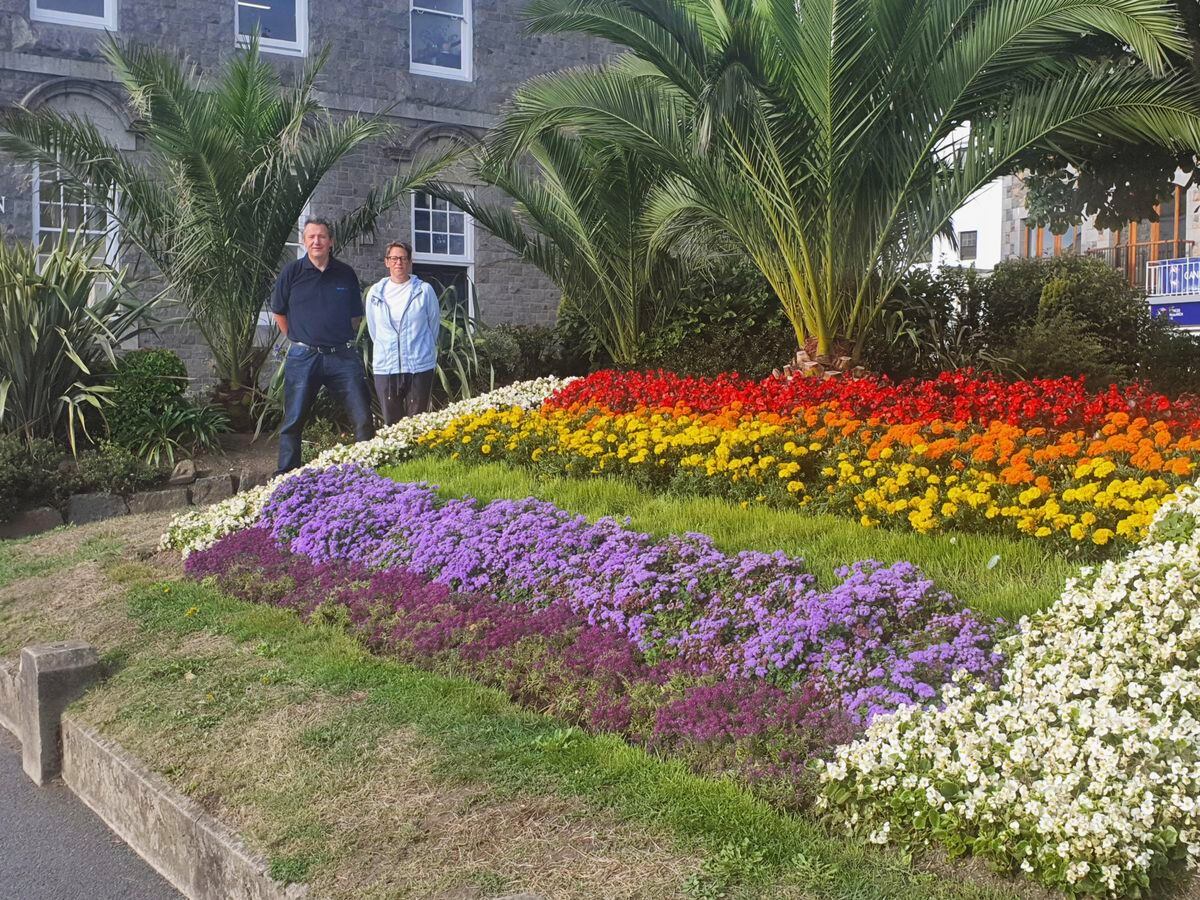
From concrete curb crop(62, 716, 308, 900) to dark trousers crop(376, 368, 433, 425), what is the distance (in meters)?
4.78

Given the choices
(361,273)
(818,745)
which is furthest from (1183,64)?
(361,273)

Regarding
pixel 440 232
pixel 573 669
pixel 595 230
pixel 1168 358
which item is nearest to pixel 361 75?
pixel 440 232

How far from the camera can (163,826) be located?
360 centimetres

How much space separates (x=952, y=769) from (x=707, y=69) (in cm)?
607

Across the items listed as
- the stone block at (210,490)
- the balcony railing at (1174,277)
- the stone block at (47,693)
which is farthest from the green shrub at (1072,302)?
the balcony railing at (1174,277)

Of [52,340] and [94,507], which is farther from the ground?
[52,340]

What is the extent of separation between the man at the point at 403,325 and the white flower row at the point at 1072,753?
5.78 meters

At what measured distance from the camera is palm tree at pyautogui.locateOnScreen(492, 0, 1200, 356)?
7754mm

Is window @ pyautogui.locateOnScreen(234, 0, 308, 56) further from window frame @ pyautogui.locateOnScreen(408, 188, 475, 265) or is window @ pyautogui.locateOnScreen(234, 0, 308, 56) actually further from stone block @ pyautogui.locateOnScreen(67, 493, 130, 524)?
stone block @ pyautogui.locateOnScreen(67, 493, 130, 524)

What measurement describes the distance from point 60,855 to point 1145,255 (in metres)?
25.3

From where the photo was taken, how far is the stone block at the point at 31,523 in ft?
28.5

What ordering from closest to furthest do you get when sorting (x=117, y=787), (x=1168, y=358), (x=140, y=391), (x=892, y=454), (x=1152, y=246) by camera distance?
(x=117, y=787), (x=892, y=454), (x=140, y=391), (x=1168, y=358), (x=1152, y=246)

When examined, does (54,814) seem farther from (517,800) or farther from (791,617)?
(791,617)

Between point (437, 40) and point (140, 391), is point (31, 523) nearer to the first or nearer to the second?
point (140, 391)
